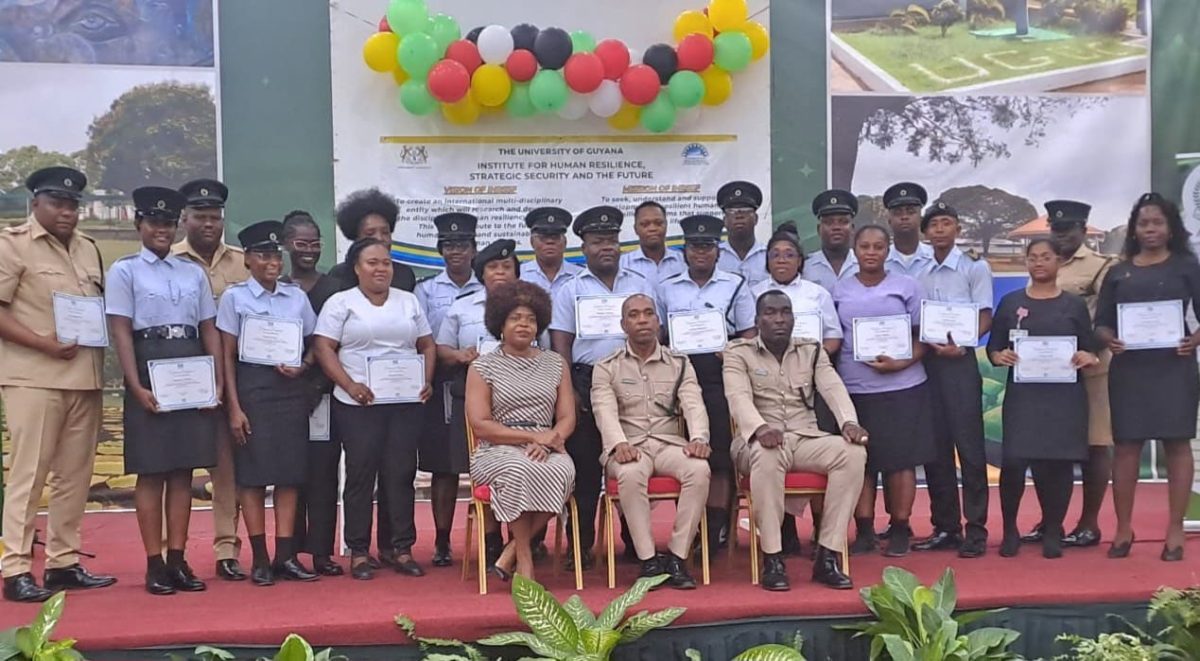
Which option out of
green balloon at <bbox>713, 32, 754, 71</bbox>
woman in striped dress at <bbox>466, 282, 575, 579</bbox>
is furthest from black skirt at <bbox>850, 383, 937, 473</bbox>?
green balloon at <bbox>713, 32, 754, 71</bbox>

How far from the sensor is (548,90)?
6762mm

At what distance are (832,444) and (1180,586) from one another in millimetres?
1521

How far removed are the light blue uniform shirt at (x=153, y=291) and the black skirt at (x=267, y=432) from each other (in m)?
0.35

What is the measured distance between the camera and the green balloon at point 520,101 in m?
6.88

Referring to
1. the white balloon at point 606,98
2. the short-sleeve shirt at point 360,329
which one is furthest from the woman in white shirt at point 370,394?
the white balloon at point 606,98

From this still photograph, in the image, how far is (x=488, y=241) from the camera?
720 cm

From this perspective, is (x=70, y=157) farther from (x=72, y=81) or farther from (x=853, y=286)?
(x=853, y=286)

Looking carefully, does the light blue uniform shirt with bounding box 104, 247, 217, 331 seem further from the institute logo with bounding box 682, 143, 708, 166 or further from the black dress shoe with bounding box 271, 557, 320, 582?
the institute logo with bounding box 682, 143, 708, 166

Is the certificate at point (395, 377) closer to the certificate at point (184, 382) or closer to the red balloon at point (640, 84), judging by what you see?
the certificate at point (184, 382)

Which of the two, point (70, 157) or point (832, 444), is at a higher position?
point (70, 157)

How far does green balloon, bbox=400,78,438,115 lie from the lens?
680cm

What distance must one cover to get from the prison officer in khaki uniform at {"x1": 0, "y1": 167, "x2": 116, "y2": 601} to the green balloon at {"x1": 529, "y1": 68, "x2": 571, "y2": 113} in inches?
110

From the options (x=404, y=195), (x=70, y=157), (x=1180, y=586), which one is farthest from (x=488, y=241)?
(x=1180, y=586)

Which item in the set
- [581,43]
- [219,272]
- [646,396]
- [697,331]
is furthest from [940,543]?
[219,272]
